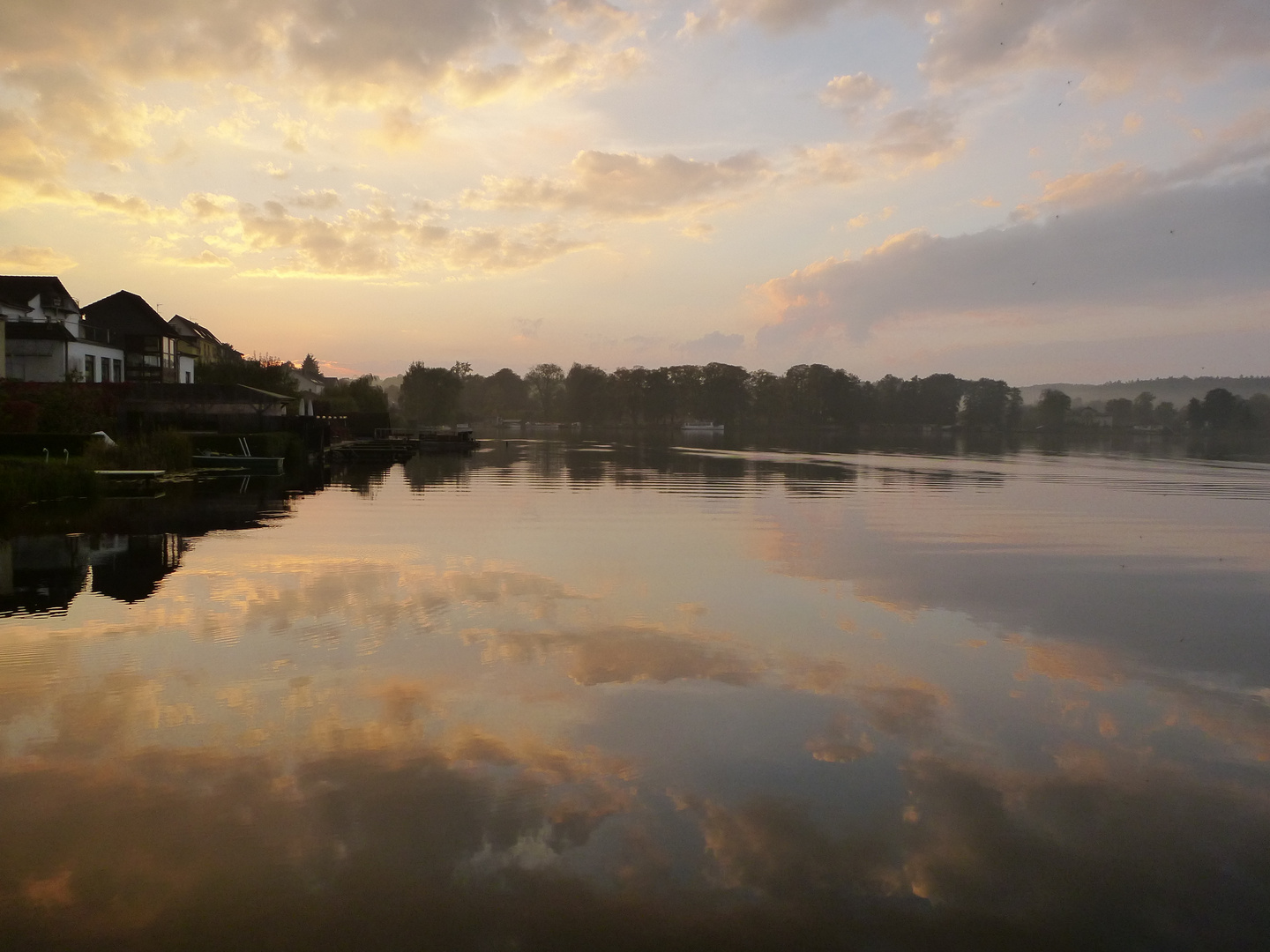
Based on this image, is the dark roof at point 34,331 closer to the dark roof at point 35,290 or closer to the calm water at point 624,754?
the dark roof at point 35,290

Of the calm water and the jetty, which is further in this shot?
the jetty

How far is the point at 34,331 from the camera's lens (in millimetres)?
59938

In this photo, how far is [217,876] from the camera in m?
6.51

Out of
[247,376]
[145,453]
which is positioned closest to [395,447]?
[247,376]

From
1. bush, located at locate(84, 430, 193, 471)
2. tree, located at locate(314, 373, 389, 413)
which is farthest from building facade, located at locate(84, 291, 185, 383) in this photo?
bush, located at locate(84, 430, 193, 471)

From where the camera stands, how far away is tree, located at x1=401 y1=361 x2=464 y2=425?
159 m

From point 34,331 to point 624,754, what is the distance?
6693 cm

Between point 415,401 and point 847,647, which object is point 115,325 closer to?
point 847,647

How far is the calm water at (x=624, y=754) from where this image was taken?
6.24m

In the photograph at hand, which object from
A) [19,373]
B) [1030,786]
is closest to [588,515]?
[1030,786]

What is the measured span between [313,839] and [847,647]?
339 inches

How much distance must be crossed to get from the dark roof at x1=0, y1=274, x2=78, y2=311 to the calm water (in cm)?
5586

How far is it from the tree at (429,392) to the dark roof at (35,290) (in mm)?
91018

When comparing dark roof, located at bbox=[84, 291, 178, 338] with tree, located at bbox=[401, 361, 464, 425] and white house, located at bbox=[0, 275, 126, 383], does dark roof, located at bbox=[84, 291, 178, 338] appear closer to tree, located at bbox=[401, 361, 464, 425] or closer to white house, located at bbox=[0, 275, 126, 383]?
white house, located at bbox=[0, 275, 126, 383]
